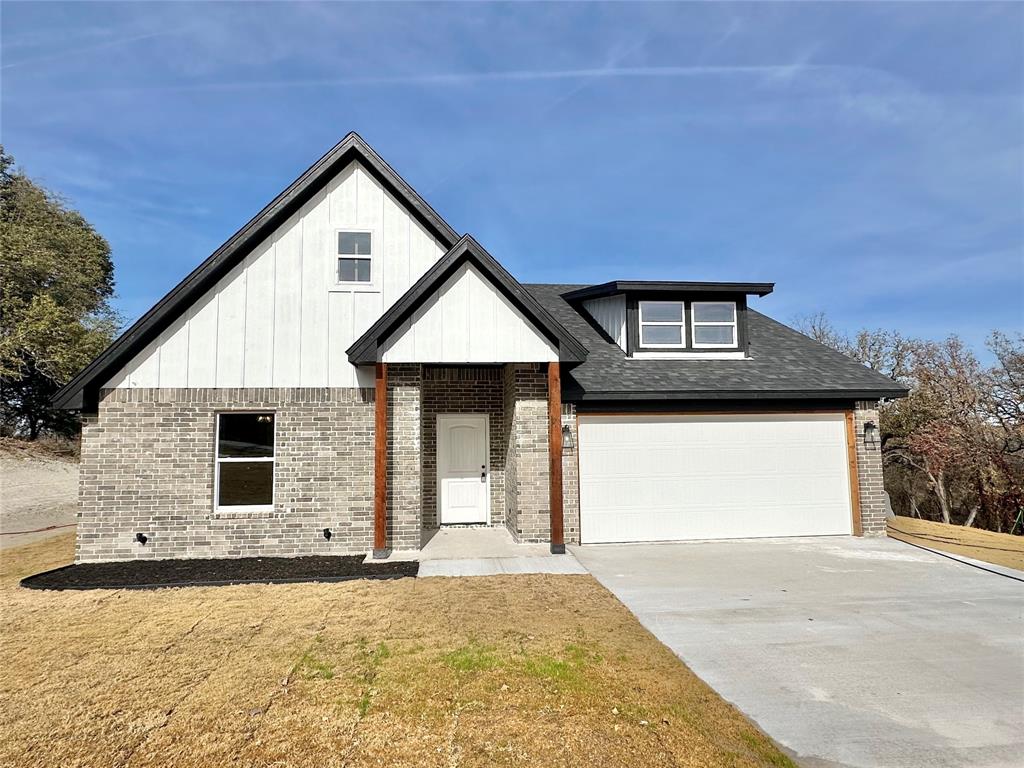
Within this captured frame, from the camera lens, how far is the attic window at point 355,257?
10.1 meters

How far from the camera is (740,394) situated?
10750 mm

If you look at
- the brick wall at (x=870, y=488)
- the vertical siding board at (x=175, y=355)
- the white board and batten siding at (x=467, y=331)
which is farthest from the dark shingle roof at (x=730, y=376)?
the vertical siding board at (x=175, y=355)

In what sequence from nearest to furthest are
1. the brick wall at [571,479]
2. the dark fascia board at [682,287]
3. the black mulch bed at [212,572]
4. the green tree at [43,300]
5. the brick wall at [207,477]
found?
the black mulch bed at [212,572], the brick wall at [207,477], the brick wall at [571,479], the dark fascia board at [682,287], the green tree at [43,300]

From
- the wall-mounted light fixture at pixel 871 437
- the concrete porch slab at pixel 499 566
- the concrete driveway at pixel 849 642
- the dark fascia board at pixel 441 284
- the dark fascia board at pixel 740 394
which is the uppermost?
the dark fascia board at pixel 441 284

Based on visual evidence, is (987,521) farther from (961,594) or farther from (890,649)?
(890,649)

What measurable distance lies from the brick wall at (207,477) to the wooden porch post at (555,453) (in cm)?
248

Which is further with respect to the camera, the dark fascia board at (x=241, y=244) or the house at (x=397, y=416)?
the house at (x=397, y=416)

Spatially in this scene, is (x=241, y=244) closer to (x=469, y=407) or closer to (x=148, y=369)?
(x=148, y=369)

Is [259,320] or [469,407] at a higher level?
[259,320]

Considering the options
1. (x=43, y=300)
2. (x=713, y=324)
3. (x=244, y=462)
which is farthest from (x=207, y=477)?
(x=43, y=300)

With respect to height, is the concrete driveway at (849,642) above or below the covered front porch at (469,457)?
below

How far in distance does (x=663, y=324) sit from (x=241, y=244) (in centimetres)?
918

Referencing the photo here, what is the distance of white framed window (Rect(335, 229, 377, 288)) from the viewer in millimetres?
10109

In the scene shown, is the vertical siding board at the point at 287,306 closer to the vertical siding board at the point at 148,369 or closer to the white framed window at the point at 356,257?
the white framed window at the point at 356,257
